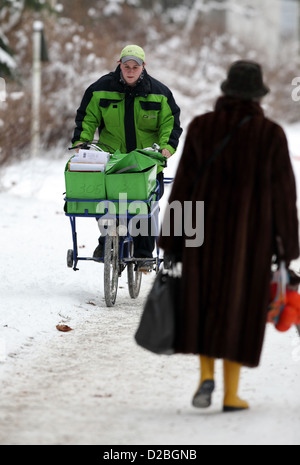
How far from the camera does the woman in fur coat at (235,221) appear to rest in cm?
490

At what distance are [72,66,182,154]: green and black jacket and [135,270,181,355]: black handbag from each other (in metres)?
3.04

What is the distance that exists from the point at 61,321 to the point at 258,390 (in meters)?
2.31

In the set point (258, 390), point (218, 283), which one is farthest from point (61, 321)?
point (218, 283)

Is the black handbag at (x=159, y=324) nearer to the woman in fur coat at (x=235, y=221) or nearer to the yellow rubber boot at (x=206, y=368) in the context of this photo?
the woman in fur coat at (x=235, y=221)

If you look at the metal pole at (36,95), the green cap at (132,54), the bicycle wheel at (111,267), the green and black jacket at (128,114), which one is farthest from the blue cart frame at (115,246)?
the metal pole at (36,95)

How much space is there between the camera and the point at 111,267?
8.06m

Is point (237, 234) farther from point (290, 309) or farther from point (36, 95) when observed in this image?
point (36, 95)

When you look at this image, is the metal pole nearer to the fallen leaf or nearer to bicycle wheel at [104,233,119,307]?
bicycle wheel at [104,233,119,307]

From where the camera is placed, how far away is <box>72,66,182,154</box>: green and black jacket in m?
7.90

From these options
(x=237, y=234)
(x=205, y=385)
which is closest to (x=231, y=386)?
(x=205, y=385)

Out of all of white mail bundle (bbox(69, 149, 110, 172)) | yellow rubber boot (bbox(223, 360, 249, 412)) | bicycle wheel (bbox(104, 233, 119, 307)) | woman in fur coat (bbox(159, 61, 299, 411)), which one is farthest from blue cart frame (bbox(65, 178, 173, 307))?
yellow rubber boot (bbox(223, 360, 249, 412))

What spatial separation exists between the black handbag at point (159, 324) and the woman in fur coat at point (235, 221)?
65 mm
